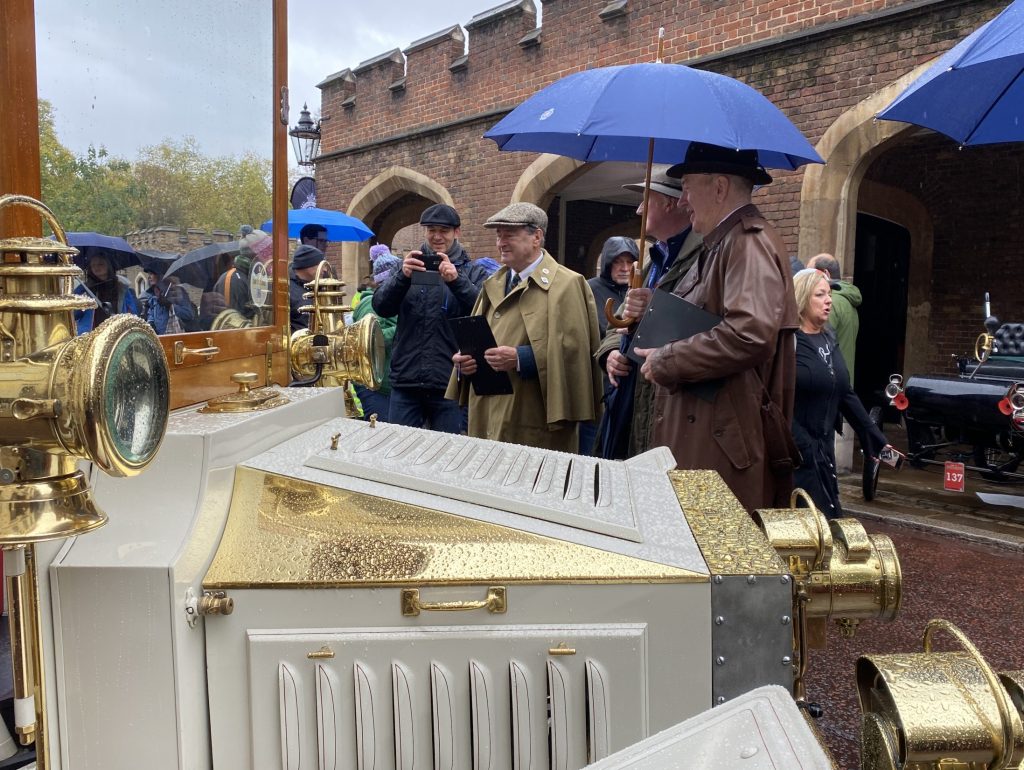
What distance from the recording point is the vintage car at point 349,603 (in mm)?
929

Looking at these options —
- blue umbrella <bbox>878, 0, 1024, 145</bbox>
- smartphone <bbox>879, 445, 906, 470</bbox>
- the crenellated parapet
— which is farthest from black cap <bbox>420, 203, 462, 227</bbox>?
the crenellated parapet

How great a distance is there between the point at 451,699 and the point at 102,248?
86 centimetres

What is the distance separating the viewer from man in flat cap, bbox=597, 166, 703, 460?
3.23 m

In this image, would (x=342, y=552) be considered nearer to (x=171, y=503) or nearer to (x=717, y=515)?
(x=171, y=503)

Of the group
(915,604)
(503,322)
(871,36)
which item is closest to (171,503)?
(503,322)

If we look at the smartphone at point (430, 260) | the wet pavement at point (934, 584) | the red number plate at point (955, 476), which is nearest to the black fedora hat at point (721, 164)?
the wet pavement at point (934, 584)

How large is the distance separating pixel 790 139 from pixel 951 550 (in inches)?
108

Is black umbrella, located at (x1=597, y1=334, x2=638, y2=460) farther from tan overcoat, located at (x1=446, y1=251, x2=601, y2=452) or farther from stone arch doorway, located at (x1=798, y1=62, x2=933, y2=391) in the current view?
stone arch doorway, located at (x1=798, y1=62, x2=933, y2=391)

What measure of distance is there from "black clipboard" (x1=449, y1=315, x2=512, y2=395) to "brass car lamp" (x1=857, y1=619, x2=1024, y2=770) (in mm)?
2907

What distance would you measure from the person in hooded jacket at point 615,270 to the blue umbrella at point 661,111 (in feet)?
3.60

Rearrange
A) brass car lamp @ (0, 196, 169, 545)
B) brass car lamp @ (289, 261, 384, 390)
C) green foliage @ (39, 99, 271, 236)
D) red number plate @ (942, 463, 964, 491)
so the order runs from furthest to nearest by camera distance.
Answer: red number plate @ (942, 463, 964, 491) < brass car lamp @ (289, 261, 384, 390) < green foliage @ (39, 99, 271, 236) < brass car lamp @ (0, 196, 169, 545)

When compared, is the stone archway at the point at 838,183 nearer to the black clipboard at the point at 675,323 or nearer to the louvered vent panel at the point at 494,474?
the black clipboard at the point at 675,323

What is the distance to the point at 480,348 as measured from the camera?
3.90 meters

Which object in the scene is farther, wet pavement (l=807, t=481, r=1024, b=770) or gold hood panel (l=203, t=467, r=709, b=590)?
wet pavement (l=807, t=481, r=1024, b=770)
